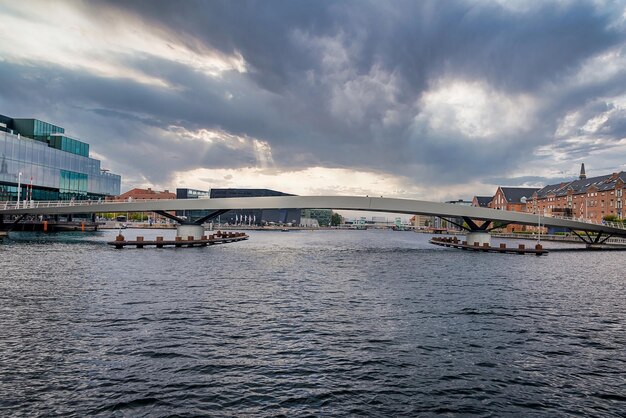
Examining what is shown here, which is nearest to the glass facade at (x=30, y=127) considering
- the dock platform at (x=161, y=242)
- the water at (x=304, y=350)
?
the dock platform at (x=161, y=242)

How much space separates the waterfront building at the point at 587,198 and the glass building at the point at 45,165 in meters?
140

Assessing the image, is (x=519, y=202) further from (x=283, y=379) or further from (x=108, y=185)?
(x=283, y=379)

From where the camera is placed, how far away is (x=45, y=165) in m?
112

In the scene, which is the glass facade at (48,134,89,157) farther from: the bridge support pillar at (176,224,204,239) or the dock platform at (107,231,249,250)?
the bridge support pillar at (176,224,204,239)

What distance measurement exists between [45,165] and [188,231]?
189 ft

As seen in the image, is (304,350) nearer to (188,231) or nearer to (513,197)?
(188,231)

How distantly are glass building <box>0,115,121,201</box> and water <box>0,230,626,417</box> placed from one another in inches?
3408

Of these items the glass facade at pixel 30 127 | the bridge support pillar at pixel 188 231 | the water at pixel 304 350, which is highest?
the glass facade at pixel 30 127

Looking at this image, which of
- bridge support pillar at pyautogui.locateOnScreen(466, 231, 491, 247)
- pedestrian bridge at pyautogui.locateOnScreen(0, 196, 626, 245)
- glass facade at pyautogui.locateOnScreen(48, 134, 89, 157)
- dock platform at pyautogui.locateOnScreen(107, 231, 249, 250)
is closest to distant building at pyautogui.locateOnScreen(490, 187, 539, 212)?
bridge support pillar at pyautogui.locateOnScreen(466, 231, 491, 247)

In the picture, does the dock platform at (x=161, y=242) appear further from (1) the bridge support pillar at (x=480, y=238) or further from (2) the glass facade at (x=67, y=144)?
(2) the glass facade at (x=67, y=144)

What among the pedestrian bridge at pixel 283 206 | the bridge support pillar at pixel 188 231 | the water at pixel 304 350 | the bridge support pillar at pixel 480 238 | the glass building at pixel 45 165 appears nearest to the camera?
the water at pixel 304 350

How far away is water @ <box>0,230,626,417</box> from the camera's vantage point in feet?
37.5

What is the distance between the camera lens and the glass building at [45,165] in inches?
3986

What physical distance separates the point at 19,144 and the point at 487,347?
388 ft
